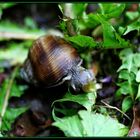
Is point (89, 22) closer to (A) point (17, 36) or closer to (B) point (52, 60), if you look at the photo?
(B) point (52, 60)

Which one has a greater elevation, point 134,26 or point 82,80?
point 134,26

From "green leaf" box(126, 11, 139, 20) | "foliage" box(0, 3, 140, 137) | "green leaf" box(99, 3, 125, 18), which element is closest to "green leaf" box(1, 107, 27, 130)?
"foliage" box(0, 3, 140, 137)

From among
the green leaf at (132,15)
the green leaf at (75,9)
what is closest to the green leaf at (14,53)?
the green leaf at (75,9)

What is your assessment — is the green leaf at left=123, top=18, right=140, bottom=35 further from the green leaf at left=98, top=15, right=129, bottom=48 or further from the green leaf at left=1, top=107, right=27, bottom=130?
the green leaf at left=1, top=107, right=27, bottom=130

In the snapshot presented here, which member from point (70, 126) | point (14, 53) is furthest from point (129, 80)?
point (14, 53)

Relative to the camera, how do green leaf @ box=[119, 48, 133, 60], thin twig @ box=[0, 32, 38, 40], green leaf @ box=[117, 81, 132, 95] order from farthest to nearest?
thin twig @ box=[0, 32, 38, 40] < green leaf @ box=[119, 48, 133, 60] < green leaf @ box=[117, 81, 132, 95]

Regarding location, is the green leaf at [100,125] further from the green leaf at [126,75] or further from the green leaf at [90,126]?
the green leaf at [126,75]
